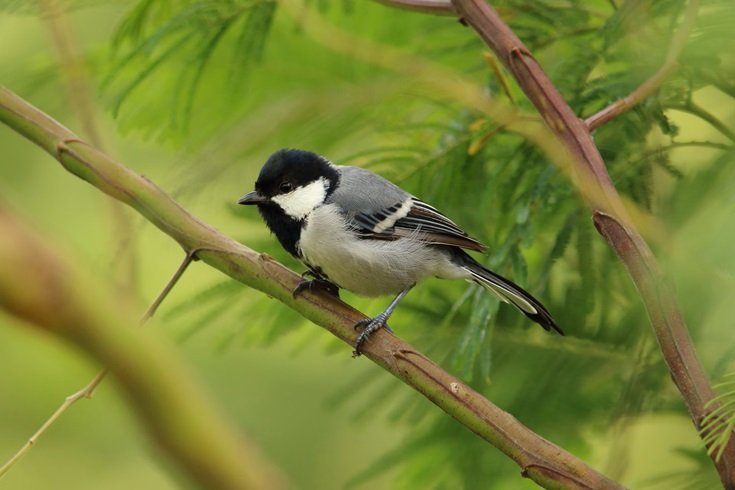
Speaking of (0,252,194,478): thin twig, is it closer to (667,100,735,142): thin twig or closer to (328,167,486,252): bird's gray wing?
(328,167,486,252): bird's gray wing

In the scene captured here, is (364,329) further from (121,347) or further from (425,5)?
(121,347)

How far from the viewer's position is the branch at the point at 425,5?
3.80 feet

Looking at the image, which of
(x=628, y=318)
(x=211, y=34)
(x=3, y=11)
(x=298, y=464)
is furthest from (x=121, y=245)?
(x=298, y=464)

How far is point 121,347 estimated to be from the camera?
1.65 ft

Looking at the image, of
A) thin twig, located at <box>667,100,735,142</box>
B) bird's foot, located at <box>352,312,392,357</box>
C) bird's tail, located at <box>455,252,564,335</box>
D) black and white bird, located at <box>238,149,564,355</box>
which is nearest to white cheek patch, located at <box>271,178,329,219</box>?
black and white bird, located at <box>238,149,564,355</box>

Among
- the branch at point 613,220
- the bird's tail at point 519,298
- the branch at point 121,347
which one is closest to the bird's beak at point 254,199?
the bird's tail at point 519,298

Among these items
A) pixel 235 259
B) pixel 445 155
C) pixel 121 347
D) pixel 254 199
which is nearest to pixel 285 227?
pixel 254 199

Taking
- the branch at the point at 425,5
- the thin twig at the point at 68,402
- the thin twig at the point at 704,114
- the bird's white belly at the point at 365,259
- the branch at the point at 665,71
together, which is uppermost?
the branch at the point at 425,5

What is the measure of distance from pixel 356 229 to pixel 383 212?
0.18 ft

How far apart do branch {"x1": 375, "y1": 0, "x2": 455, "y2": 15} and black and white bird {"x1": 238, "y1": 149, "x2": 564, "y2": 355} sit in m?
0.32

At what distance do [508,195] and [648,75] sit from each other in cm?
25

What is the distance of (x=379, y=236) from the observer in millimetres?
1589

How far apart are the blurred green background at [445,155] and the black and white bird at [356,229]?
1.6 inches

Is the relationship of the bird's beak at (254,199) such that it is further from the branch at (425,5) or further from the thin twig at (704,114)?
the thin twig at (704,114)
